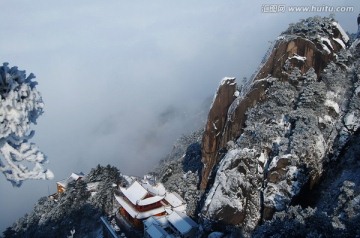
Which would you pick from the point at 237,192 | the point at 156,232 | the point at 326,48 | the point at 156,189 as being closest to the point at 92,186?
the point at 156,189

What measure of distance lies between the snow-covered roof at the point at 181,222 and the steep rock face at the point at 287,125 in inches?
175

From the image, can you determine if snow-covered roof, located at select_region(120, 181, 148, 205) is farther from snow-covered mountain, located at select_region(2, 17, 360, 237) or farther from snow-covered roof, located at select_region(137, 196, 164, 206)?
snow-covered mountain, located at select_region(2, 17, 360, 237)

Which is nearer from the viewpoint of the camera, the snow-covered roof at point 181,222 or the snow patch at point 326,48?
the snow-covered roof at point 181,222

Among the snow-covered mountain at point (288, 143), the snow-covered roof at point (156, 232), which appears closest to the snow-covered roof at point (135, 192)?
the snow-covered roof at point (156, 232)

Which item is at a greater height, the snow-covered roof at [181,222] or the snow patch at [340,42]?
the snow patch at [340,42]

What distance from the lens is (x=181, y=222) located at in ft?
122

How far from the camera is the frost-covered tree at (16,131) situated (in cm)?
808

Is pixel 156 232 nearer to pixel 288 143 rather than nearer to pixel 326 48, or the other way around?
pixel 288 143

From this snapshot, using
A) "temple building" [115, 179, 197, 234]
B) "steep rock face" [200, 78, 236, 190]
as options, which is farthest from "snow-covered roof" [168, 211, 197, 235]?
"steep rock face" [200, 78, 236, 190]

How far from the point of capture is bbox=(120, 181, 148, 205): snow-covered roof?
4036cm

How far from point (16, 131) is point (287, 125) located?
97.0 ft

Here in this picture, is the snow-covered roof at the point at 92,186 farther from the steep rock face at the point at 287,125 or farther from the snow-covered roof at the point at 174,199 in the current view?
the steep rock face at the point at 287,125

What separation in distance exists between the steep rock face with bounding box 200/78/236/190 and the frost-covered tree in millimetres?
32911

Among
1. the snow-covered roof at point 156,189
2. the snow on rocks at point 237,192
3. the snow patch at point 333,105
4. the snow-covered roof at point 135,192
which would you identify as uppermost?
the snow patch at point 333,105
